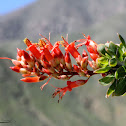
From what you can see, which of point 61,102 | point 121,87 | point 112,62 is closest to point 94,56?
point 112,62

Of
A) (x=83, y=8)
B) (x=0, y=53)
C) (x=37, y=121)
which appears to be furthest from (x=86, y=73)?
(x=83, y=8)

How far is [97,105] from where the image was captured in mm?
66125

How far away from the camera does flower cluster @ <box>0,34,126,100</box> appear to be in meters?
2.41

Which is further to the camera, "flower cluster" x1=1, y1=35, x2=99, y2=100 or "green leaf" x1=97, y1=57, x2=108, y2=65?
"flower cluster" x1=1, y1=35, x2=99, y2=100

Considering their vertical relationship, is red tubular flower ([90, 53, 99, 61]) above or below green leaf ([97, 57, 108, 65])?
above

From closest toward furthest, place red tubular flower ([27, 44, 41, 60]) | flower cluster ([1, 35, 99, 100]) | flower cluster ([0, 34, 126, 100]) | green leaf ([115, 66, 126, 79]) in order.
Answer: green leaf ([115, 66, 126, 79]), flower cluster ([0, 34, 126, 100]), flower cluster ([1, 35, 99, 100]), red tubular flower ([27, 44, 41, 60])

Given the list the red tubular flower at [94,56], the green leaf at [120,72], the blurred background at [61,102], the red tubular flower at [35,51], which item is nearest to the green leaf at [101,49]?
the red tubular flower at [94,56]

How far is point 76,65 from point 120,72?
1.69 feet

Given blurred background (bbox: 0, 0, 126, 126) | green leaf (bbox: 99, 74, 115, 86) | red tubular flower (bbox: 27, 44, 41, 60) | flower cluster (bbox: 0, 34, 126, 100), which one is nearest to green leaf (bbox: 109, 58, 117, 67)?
flower cluster (bbox: 0, 34, 126, 100)

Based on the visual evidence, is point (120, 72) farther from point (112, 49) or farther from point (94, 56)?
point (94, 56)

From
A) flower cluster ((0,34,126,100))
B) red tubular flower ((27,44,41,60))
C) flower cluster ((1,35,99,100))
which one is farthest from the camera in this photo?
red tubular flower ((27,44,41,60))

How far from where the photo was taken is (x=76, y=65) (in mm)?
2623

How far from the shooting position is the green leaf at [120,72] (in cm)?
230

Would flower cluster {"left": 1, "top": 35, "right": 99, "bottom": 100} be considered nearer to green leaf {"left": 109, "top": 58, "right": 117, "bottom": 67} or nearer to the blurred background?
green leaf {"left": 109, "top": 58, "right": 117, "bottom": 67}
